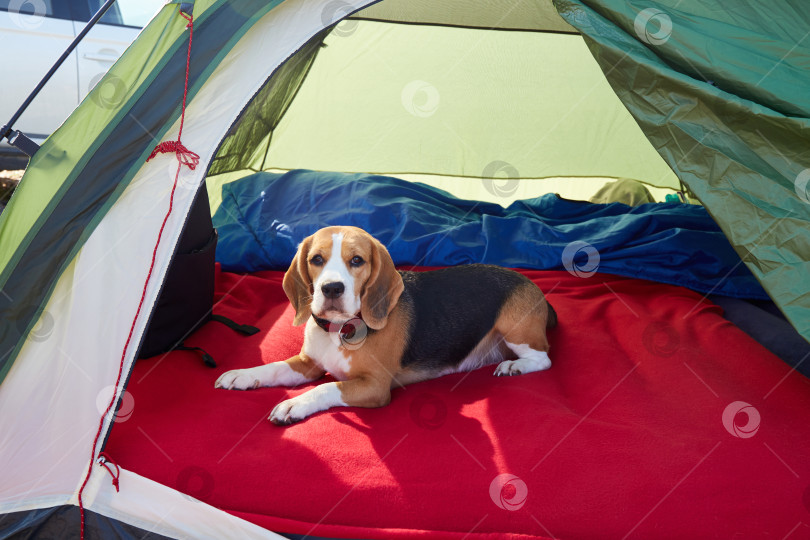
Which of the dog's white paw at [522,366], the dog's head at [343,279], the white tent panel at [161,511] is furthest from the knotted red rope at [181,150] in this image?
the dog's white paw at [522,366]

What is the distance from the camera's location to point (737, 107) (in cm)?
221

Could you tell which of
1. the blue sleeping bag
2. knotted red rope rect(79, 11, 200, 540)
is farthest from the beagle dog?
the blue sleeping bag

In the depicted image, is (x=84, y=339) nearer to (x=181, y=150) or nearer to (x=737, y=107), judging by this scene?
(x=181, y=150)

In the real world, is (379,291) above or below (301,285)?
above

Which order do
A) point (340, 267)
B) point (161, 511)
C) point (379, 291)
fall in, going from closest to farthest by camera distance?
1. point (161, 511)
2. point (340, 267)
3. point (379, 291)

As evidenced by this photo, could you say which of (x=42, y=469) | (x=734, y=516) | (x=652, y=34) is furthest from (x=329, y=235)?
(x=734, y=516)

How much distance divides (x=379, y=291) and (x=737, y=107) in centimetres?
148

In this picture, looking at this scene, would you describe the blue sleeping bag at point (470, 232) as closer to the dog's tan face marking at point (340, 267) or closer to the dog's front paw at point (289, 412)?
the dog's tan face marking at point (340, 267)

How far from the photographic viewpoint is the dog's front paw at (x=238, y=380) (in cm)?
250

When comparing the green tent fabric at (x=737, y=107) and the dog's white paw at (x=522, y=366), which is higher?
the green tent fabric at (x=737, y=107)

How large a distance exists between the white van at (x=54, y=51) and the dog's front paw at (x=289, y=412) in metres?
4.29

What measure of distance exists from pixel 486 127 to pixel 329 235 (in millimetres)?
3014

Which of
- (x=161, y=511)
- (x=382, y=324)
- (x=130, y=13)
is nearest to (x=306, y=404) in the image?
(x=382, y=324)

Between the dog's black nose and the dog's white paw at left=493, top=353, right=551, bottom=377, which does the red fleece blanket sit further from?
the dog's black nose
